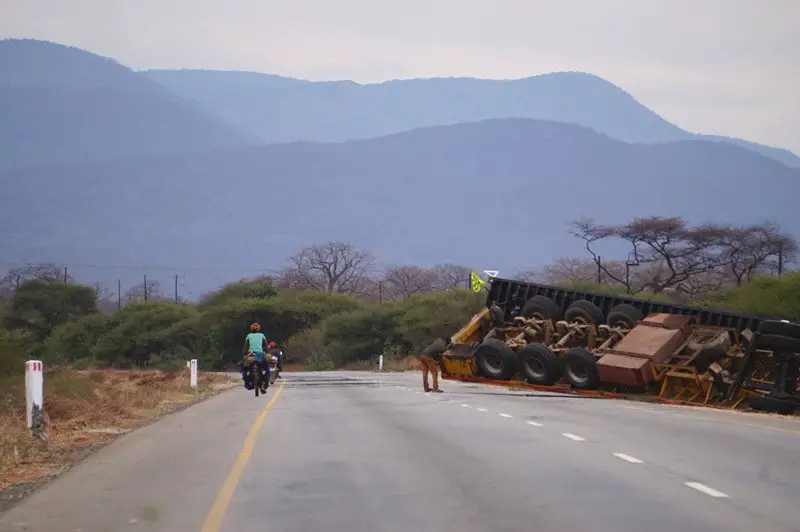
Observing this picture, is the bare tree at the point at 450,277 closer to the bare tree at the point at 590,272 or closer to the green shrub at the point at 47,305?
the bare tree at the point at 590,272

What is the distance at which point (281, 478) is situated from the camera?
550 inches

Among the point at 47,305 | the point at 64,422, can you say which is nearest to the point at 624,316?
the point at 64,422

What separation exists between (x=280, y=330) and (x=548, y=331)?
7504cm

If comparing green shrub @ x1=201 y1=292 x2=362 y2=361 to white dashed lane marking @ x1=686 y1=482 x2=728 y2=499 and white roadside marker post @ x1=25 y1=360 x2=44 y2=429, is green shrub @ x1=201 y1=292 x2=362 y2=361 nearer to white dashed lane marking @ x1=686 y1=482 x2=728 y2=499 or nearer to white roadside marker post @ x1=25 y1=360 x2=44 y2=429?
white roadside marker post @ x1=25 y1=360 x2=44 y2=429

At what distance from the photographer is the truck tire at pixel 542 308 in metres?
32.9

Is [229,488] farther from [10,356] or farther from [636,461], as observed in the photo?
[10,356]

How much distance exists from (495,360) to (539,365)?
52.3 inches

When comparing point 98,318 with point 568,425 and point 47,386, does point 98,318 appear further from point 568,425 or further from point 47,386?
point 568,425

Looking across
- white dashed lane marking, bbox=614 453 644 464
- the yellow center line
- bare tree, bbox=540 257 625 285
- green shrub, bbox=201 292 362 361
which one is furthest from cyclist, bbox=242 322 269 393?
bare tree, bbox=540 257 625 285

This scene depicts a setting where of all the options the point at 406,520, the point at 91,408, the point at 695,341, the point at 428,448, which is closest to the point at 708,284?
the point at 695,341

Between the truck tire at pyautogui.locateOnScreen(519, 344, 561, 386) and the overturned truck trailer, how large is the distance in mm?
27

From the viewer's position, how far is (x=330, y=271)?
6407 inches

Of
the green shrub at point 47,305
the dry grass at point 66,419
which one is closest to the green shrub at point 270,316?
A: the green shrub at point 47,305

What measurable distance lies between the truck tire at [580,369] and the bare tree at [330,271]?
124488 mm
